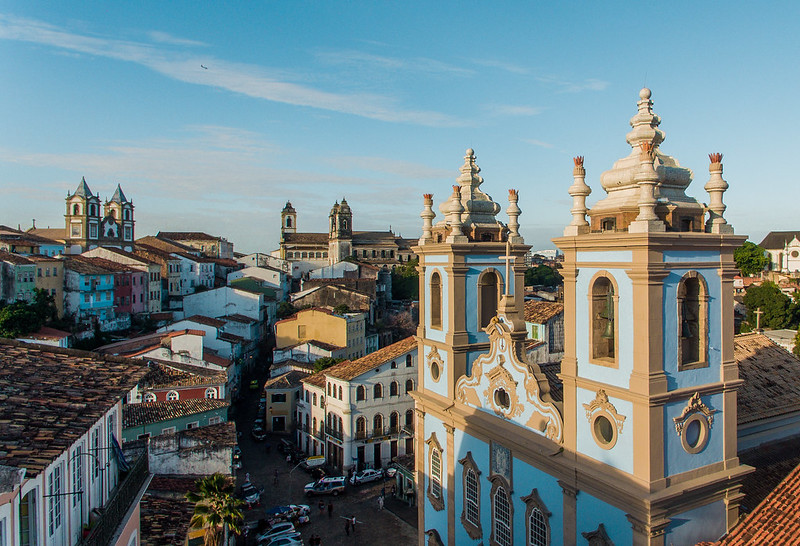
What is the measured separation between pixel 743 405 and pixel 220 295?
52043mm

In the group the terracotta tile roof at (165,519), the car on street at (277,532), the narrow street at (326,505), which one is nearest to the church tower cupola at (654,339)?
the terracotta tile roof at (165,519)

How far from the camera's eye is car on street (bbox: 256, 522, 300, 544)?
23375mm

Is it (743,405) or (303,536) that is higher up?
(743,405)

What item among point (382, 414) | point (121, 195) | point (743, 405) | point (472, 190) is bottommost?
point (382, 414)

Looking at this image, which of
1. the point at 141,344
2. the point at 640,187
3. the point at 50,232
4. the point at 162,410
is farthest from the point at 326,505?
the point at 50,232

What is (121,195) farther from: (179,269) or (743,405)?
(743,405)

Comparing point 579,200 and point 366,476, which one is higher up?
point 579,200

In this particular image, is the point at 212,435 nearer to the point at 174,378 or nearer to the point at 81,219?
the point at 174,378

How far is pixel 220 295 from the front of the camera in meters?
60.4

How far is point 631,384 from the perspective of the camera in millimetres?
10781

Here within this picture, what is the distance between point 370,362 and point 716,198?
24.4 metres

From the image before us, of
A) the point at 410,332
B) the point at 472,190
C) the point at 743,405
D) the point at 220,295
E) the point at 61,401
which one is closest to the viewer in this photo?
the point at 61,401

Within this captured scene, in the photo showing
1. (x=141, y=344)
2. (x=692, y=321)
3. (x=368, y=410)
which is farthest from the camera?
(x=141, y=344)

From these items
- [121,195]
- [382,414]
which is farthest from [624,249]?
[121,195]
